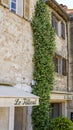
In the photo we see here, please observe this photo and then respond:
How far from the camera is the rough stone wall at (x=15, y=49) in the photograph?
14774mm

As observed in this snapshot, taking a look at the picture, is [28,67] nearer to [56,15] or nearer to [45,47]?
[45,47]

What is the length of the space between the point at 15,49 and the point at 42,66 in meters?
3.16

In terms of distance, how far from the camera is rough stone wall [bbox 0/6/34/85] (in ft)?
48.5

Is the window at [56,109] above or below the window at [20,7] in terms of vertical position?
below

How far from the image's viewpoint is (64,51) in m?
25.8

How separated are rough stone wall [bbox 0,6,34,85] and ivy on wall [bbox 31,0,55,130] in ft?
1.77

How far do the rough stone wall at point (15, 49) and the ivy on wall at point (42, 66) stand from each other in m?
0.54

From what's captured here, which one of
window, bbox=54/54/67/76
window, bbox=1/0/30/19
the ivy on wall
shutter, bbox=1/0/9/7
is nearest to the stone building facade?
window, bbox=54/54/67/76

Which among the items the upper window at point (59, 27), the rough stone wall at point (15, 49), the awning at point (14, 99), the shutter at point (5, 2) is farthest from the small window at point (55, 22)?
the awning at point (14, 99)

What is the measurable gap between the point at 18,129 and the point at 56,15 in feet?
35.9

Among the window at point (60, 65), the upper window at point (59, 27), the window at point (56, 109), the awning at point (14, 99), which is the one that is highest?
the upper window at point (59, 27)

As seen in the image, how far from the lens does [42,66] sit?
1848 centimetres

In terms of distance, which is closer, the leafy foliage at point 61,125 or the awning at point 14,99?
the awning at point 14,99

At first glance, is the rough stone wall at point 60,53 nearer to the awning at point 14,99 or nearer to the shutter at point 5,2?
the shutter at point 5,2
